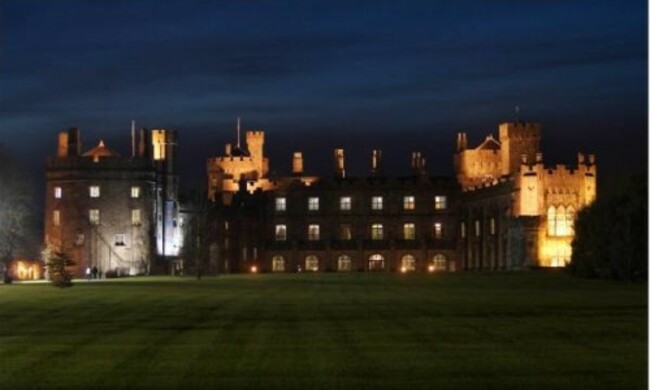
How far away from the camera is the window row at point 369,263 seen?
11506 cm

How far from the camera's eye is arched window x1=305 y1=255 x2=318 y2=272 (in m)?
115

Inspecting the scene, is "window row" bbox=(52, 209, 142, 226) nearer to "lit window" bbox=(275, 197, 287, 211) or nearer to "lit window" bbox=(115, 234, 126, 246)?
"lit window" bbox=(115, 234, 126, 246)

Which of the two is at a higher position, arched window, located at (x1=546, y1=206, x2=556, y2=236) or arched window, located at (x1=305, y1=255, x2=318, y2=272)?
arched window, located at (x1=546, y1=206, x2=556, y2=236)

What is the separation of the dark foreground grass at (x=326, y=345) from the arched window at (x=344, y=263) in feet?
261

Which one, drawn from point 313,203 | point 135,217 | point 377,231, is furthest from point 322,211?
point 135,217

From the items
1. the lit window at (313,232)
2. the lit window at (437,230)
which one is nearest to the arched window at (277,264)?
the lit window at (313,232)

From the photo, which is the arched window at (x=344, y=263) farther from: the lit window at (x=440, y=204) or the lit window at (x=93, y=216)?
the lit window at (x=93, y=216)

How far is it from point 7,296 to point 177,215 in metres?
63.0

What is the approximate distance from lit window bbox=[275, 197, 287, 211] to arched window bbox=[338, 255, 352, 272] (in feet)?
21.3

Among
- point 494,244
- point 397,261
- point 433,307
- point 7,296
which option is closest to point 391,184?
point 397,261

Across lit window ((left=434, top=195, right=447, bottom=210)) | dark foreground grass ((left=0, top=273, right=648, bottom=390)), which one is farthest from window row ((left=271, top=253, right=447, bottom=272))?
Result: dark foreground grass ((left=0, top=273, right=648, bottom=390))

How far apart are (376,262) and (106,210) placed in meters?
26.8

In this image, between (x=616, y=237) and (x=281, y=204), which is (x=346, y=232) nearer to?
(x=281, y=204)

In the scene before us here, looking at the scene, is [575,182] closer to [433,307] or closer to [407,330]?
[433,307]
